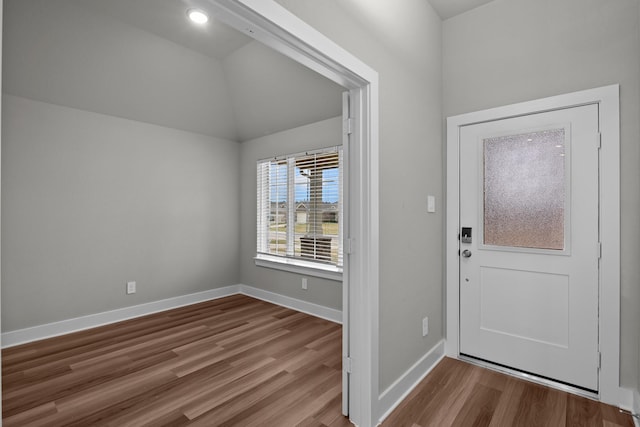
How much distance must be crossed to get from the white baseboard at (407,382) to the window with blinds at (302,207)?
1.39 meters

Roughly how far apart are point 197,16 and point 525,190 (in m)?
3.08

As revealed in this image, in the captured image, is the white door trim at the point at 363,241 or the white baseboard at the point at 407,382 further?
the white baseboard at the point at 407,382

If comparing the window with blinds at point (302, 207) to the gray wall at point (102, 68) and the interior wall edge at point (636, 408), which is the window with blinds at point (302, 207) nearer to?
the gray wall at point (102, 68)

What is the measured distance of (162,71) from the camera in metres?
3.58

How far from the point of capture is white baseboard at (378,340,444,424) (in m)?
2.15

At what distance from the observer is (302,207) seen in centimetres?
424

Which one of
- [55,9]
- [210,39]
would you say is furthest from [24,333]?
[210,39]

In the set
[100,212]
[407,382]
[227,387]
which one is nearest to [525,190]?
[407,382]

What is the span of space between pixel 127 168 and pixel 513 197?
154 inches

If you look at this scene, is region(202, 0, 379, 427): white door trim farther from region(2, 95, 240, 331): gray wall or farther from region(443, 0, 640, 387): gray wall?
region(2, 95, 240, 331): gray wall

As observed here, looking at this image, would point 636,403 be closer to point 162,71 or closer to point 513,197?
point 513,197

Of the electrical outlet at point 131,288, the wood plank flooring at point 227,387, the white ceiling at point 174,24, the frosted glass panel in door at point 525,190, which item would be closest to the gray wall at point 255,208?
the wood plank flooring at point 227,387

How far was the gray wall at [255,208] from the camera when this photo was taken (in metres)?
3.87

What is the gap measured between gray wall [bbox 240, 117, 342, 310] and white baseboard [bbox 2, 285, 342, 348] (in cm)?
9
